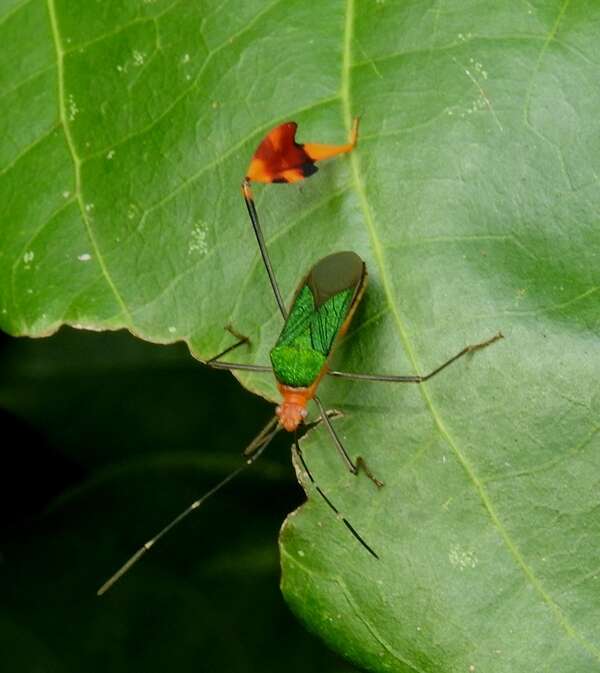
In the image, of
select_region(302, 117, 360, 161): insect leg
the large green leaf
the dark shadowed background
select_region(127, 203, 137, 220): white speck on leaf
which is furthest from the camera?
the dark shadowed background

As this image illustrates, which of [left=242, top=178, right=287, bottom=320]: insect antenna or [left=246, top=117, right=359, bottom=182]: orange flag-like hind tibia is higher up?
[left=246, top=117, right=359, bottom=182]: orange flag-like hind tibia

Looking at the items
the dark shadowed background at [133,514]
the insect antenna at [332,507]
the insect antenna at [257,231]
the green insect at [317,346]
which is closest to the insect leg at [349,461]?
the green insect at [317,346]

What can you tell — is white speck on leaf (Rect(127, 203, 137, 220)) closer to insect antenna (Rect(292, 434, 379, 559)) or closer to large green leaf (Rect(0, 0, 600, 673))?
large green leaf (Rect(0, 0, 600, 673))

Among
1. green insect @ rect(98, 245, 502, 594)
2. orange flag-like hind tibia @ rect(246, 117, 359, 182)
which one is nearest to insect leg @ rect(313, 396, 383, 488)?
green insect @ rect(98, 245, 502, 594)

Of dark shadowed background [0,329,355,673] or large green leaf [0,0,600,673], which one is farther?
dark shadowed background [0,329,355,673]

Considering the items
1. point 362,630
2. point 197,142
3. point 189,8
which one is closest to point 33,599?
point 362,630

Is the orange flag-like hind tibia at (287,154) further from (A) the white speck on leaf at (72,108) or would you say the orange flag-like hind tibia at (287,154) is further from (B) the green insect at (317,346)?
(A) the white speck on leaf at (72,108)

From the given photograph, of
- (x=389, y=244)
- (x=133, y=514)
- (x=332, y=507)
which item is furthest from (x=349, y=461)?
(x=133, y=514)
